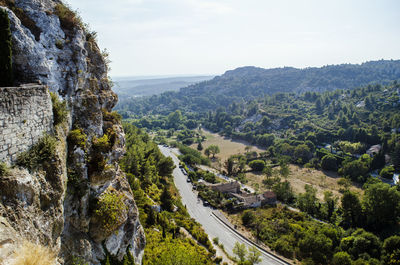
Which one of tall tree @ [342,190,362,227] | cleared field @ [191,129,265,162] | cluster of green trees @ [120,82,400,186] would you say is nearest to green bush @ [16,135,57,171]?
tall tree @ [342,190,362,227]

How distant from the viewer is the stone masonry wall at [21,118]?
8.34 m

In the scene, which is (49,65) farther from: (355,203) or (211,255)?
(355,203)

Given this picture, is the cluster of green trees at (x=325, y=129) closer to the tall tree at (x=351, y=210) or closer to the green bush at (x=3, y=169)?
the tall tree at (x=351, y=210)

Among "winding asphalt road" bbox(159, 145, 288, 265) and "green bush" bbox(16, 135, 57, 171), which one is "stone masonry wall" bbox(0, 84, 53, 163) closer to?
"green bush" bbox(16, 135, 57, 171)

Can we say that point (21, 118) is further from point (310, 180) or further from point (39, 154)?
point (310, 180)

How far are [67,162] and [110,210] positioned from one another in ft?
14.8

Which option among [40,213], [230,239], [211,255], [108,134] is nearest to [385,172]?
[230,239]

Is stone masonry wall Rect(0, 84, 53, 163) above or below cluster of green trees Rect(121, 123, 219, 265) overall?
above

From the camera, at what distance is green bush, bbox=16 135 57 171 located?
9.04 meters

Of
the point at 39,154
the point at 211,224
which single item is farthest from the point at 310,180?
the point at 39,154

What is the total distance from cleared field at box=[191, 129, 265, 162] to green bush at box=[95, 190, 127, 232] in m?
83.9

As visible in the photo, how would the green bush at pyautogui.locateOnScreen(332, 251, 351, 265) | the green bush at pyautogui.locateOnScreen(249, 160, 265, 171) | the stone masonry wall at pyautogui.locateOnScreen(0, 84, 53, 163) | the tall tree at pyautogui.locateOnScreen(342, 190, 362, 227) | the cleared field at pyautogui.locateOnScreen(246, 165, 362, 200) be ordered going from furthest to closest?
the green bush at pyautogui.locateOnScreen(249, 160, 265, 171)
the cleared field at pyautogui.locateOnScreen(246, 165, 362, 200)
the tall tree at pyautogui.locateOnScreen(342, 190, 362, 227)
the green bush at pyautogui.locateOnScreen(332, 251, 351, 265)
the stone masonry wall at pyautogui.locateOnScreen(0, 84, 53, 163)

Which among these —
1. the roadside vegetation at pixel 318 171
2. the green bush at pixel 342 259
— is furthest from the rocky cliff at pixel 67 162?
the roadside vegetation at pixel 318 171

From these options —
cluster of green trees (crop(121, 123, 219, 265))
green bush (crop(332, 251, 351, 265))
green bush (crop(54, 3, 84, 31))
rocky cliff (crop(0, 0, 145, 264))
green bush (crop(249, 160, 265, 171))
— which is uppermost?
green bush (crop(54, 3, 84, 31))
